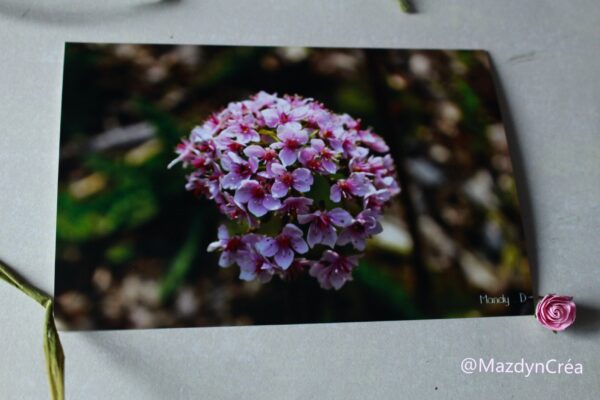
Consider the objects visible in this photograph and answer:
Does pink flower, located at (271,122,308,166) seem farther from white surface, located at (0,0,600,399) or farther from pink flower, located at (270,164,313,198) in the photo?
white surface, located at (0,0,600,399)

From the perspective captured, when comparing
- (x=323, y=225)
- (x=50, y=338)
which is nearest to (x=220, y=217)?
(x=323, y=225)

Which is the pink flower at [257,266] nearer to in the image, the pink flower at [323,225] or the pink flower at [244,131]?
the pink flower at [323,225]

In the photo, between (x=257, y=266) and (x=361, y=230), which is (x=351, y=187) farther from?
(x=257, y=266)

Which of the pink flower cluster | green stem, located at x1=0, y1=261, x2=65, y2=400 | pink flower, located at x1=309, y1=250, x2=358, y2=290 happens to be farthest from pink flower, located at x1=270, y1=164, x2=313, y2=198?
green stem, located at x1=0, y1=261, x2=65, y2=400

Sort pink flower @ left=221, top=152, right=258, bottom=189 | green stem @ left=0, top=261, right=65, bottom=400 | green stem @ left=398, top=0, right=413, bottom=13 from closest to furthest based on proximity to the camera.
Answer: green stem @ left=0, top=261, right=65, bottom=400 → pink flower @ left=221, top=152, right=258, bottom=189 → green stem @ left=398, top=0, right=413, bottom=13

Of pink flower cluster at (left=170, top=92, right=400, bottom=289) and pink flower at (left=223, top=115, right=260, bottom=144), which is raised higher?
pink flower at (left=223, top=115, right=260, bottom=144)

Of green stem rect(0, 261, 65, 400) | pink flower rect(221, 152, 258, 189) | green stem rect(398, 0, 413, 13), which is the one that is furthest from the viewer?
green stem rect(398, 0, 413, 13)
